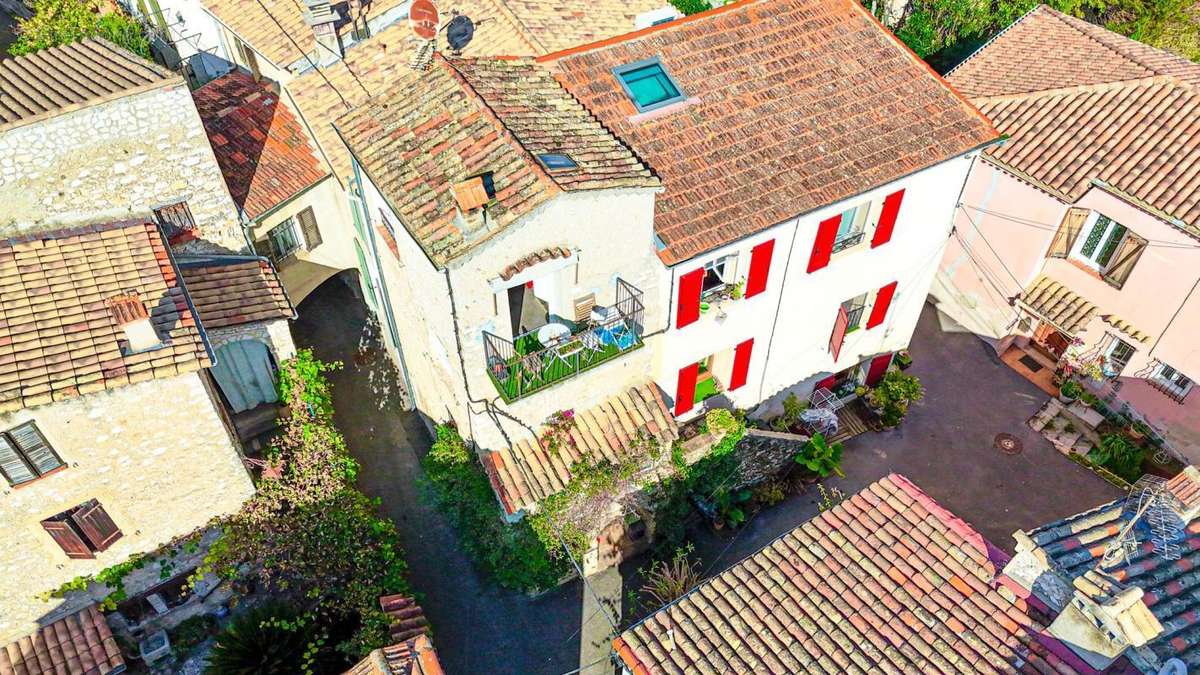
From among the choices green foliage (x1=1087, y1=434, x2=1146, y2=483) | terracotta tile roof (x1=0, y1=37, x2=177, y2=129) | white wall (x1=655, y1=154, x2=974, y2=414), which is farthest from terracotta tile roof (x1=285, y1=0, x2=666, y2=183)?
green foliage (x1=1087, y1=434, x2=1146, y2=483)

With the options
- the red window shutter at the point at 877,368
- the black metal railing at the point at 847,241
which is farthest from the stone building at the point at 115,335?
the red window shutter at the point at 877,368

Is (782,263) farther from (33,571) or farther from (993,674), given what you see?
(33,571)

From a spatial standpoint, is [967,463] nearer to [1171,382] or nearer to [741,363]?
[1171,382]

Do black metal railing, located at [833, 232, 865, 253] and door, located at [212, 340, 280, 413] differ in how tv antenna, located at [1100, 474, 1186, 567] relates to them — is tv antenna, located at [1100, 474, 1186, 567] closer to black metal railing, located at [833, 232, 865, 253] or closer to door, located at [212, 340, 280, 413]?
black metal railing, located at [833, 232, 865, 253]

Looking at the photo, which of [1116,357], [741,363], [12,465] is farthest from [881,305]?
[12,465]

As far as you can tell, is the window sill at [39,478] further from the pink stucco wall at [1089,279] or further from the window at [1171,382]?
the window at [1171,382]

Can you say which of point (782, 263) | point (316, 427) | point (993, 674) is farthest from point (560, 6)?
point (993, 674)

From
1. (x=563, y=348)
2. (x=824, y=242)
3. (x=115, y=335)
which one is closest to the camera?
(x=115, y=335)
